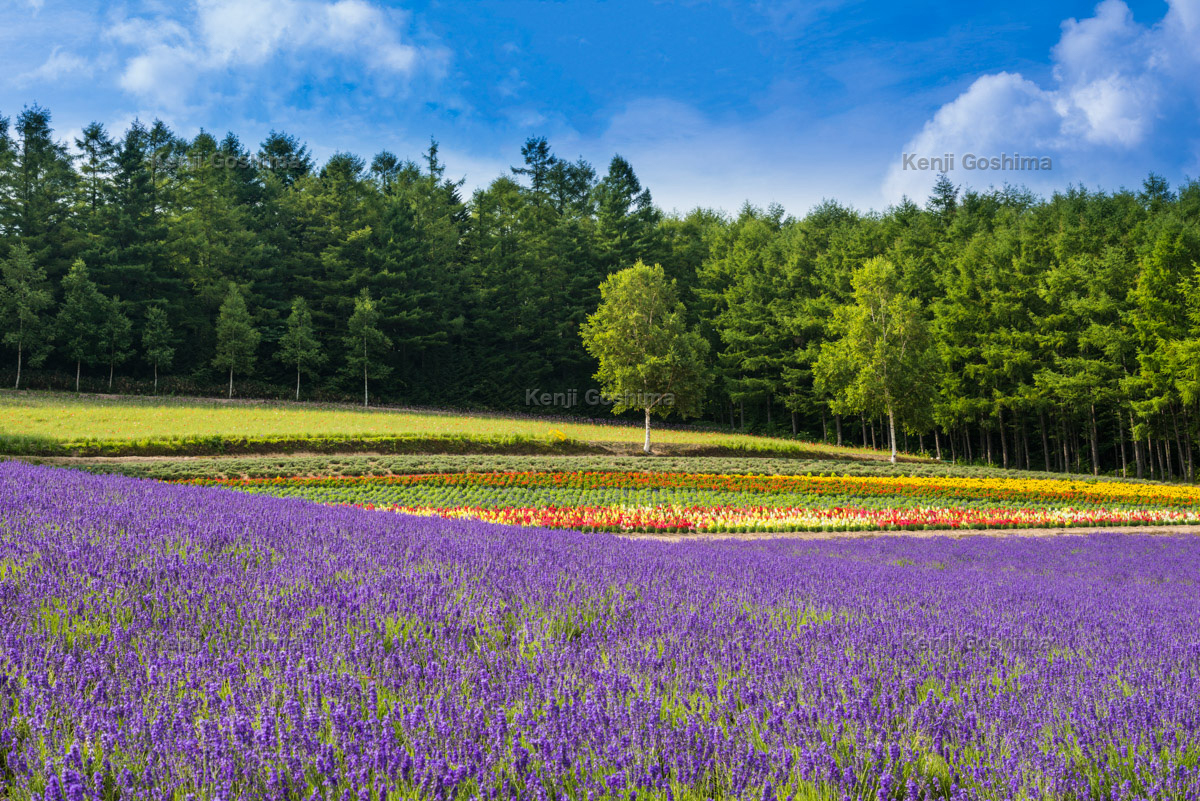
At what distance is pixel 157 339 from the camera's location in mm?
40031

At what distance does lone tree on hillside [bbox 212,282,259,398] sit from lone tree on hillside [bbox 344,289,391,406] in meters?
5.88

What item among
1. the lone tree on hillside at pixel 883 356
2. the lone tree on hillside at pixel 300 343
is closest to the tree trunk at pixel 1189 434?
the lone tree on hillside at pixel 883 356

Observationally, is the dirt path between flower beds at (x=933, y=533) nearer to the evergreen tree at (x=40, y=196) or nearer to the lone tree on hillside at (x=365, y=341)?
the lone tree on hillside at (x=365, y=341)

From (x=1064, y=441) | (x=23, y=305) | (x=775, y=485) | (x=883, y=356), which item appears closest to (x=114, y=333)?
(x=23, y=305)

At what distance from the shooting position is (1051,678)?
304 cm

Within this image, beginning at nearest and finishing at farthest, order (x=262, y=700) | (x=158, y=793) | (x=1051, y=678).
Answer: (x=158, y=793) < (x=262, y=700) < (x=1051, y=678)

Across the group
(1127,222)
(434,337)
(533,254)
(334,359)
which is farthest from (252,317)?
(1127,222)

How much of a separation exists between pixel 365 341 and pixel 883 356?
32207mm

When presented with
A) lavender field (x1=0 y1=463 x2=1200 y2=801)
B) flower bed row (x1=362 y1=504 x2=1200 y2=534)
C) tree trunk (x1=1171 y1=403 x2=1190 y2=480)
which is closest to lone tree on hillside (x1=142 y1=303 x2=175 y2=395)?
flower bed row (x1=362 y1=504 x2=1200 y2=534)

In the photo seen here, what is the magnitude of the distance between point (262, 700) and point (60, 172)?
55.3 meters

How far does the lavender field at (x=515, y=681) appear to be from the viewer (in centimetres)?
185

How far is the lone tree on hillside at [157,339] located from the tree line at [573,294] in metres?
0.16

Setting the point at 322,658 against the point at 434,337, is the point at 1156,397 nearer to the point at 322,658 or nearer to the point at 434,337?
the point at 322,658

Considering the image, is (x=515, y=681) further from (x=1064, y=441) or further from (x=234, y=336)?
(x=234, y=336)
